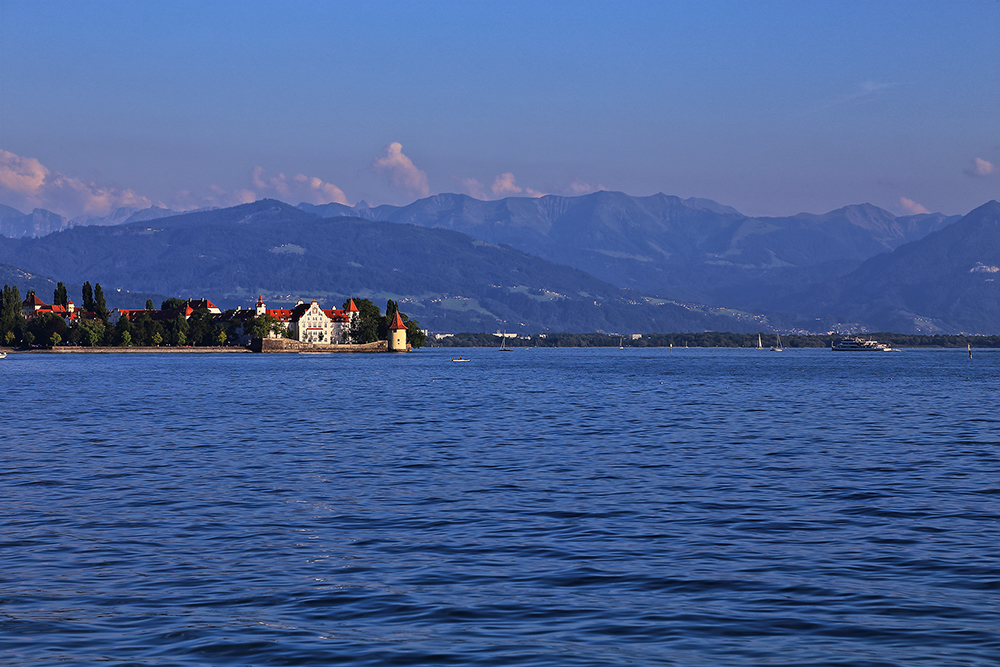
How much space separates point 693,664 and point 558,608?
11.0ft

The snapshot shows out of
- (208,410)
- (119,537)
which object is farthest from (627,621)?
(208,410)

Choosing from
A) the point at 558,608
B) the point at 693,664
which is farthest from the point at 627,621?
the point at 693,664

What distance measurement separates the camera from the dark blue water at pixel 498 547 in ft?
47.6

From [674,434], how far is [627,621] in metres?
34.2

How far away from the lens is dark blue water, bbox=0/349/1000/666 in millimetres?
14523

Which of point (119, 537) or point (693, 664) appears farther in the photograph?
point (119, 537)

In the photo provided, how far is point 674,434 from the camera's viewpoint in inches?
1934

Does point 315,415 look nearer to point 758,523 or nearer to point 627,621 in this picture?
point 758,523

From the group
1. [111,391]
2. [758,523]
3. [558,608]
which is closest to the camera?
[558,608]

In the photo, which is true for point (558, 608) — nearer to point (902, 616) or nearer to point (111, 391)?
point (902, 616)

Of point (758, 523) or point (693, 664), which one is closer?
point (693, 664)

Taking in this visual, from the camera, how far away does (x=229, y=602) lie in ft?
54.6

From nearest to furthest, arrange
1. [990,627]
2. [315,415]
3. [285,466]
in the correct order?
[990,627]
[285,466]
[315,415]

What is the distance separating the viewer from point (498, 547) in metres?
21.3
